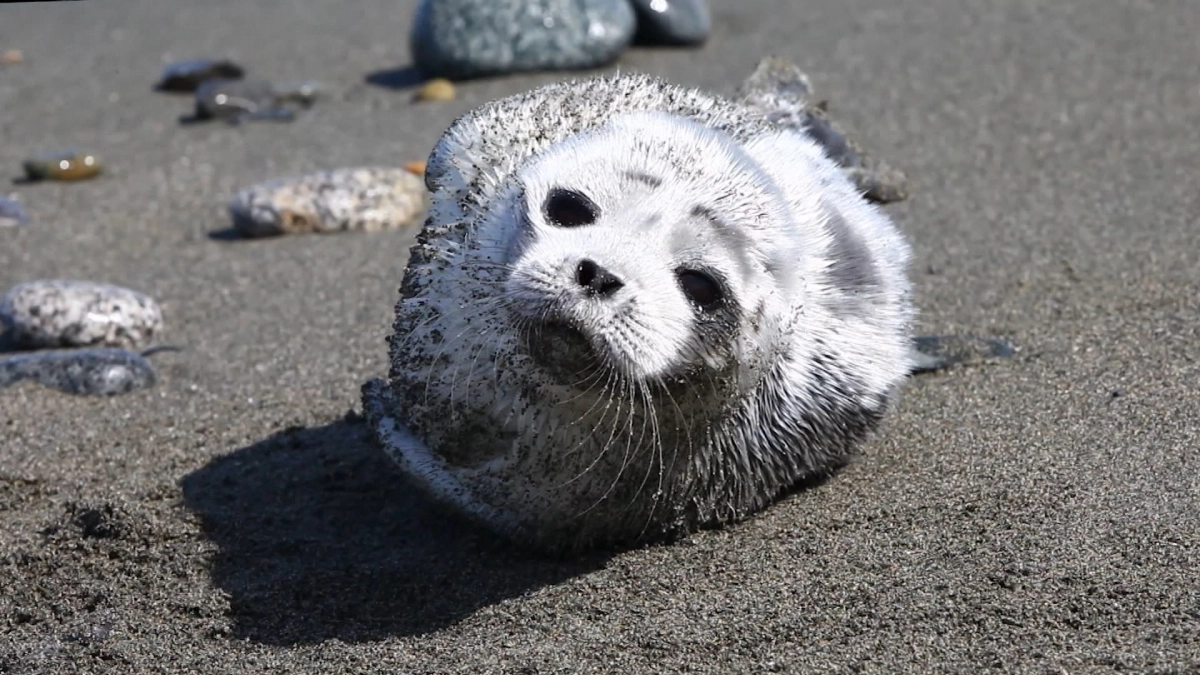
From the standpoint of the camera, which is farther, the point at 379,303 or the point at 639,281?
the point at 379,303

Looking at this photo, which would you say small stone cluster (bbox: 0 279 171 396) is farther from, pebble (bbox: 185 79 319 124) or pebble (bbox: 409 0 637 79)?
pebble (bbox: 409 0 637 79)

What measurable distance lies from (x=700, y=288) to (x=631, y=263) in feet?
0.76

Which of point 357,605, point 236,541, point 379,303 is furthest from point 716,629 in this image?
point 379,303

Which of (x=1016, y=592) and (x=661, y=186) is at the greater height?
(x=661, y=186)

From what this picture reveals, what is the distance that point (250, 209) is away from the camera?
8.00m

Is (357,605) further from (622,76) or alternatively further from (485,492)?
(622,76)

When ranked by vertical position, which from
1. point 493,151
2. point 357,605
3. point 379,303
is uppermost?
point 493,151

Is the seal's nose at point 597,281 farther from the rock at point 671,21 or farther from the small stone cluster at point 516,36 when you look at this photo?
the rock at point 671,21

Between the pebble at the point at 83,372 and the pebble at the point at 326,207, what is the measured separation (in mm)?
1857

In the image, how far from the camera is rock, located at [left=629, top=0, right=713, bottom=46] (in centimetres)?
1083

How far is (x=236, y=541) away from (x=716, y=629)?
1.61m

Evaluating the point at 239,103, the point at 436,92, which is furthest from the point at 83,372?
the point at 436,92

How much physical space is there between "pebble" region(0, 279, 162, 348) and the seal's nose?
3.51 metres

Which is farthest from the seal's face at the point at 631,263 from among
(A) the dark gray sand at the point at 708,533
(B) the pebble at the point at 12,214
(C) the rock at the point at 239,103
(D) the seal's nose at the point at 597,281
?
(C) the rock at the point at 239,103
